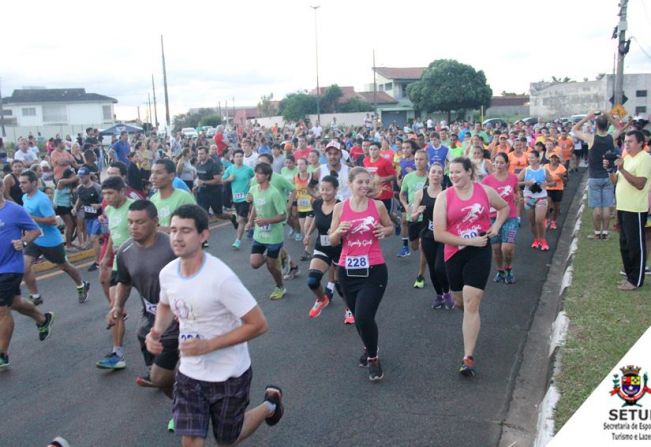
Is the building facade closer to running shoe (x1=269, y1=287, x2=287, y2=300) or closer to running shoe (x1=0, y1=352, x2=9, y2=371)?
running shoe (x1=269, y1=287, x2=287, y2=300)

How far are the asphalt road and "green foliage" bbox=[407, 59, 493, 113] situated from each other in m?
50.9

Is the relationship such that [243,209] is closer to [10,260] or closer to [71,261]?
[71,261]

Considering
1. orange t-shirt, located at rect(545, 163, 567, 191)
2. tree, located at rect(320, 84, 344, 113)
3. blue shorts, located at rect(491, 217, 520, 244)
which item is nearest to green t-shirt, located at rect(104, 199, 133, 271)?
blue shorts, located at rect(491, 217, 520, 244)

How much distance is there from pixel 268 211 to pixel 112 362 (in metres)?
3.14

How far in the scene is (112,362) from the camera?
6004 millimetres

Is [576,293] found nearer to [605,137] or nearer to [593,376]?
[593,376]

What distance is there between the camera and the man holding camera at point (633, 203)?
7375mm

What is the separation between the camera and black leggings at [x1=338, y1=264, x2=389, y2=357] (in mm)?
5438

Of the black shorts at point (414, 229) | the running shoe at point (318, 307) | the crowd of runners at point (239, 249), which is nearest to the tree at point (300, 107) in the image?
the crowd of runners at point (239, 249)

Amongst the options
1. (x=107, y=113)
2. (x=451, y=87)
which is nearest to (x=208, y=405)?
(x=451, y=87)

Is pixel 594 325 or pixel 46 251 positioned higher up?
pixel 46 251

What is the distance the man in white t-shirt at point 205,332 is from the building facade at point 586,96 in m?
54.4

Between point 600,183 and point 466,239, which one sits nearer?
point 466,239

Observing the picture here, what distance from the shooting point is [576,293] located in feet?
24.4
